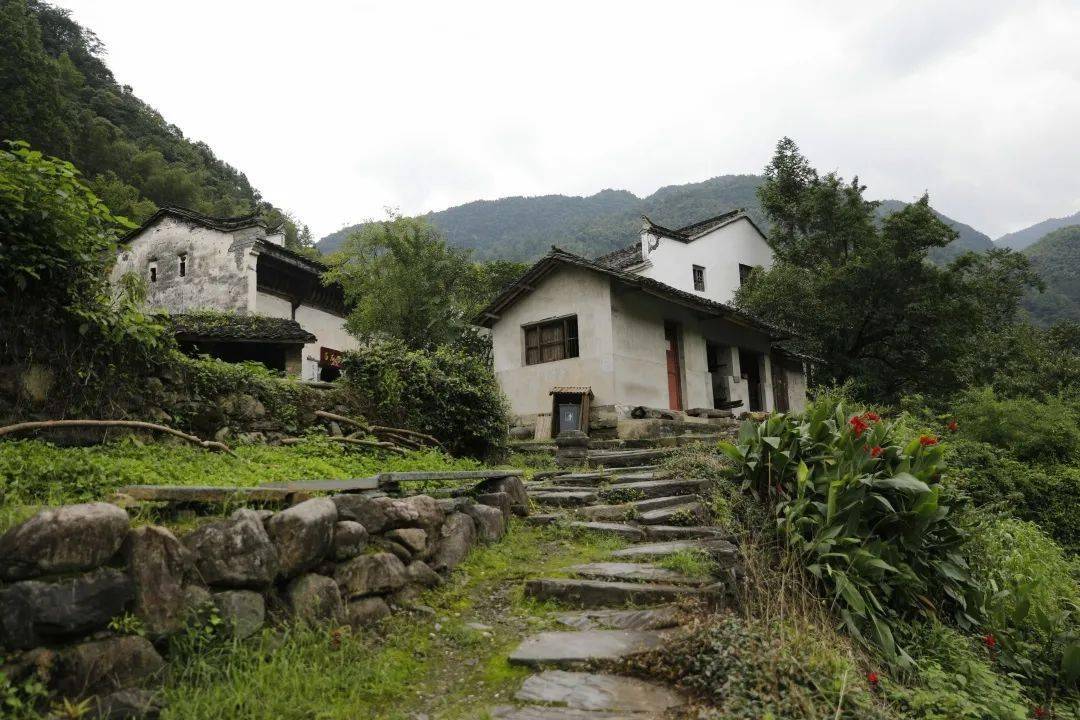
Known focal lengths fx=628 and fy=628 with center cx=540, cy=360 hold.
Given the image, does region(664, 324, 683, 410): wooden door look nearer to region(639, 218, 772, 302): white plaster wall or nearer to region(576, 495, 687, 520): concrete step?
region(639, 218, 772, 302): white plaster wall

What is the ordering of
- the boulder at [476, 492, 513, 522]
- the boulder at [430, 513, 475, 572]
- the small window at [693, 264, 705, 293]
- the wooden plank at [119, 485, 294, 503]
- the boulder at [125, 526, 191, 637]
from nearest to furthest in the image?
1. the boulder at [125, 526, 191, 637]
2. the wooden plank at [119, 485, 294, 503]
3. the boulder at [430, 513, 475, 572]
4. the boulder at [476, 492, 513, 522]
5. the small window at [693, 264, 705, 293]

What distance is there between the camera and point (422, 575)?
470 cm

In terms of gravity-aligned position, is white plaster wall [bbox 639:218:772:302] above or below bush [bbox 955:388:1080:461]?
above

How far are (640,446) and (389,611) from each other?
301 inches

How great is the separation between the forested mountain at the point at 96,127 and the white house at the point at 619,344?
10.0 m

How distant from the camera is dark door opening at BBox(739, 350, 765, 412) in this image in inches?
751

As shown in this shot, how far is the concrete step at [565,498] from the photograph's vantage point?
7395mm

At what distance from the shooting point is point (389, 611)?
4.23m

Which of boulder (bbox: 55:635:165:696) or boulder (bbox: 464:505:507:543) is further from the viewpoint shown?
boulder (bbox: 464:505:507:543)

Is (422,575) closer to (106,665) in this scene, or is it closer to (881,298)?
(106,665)

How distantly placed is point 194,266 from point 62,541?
63.4 feet

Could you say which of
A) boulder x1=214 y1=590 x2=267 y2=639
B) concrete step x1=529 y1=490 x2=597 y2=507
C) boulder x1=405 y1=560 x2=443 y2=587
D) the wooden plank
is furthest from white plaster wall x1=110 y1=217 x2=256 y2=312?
boulder x1=214 y1=590 x2=267 y2=639

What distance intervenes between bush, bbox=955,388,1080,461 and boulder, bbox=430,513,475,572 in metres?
10.4

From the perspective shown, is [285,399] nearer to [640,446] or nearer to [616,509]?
[616,509]
